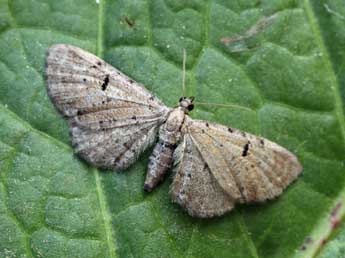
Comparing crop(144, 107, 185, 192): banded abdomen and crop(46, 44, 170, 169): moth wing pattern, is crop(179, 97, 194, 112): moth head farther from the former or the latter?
crop(46, 44, 170, 169): moth wing pattern

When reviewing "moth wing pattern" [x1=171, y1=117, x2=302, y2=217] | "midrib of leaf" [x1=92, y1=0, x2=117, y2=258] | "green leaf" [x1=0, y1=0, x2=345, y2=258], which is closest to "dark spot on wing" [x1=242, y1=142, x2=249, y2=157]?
"moth wing pattern" [x1=171, y1=117, x2=302, y2=217]

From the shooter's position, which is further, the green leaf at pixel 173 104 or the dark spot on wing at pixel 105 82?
the dark spot on wing at pixel 105 82

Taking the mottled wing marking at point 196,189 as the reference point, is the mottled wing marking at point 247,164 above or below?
above

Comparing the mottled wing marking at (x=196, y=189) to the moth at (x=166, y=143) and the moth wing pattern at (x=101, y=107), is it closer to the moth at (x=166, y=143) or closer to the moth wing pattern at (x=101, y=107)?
the moth at (x=166, y=143)

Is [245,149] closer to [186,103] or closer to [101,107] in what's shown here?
[186,103]

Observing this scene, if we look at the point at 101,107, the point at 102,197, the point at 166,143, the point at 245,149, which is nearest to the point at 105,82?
the point at 101,107

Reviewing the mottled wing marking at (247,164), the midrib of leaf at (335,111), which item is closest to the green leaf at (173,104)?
the midrib of leaf at (335,111)

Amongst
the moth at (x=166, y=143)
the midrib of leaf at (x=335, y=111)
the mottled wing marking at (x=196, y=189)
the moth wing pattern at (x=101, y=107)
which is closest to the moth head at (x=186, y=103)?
the moth at (x=166, y=143)
